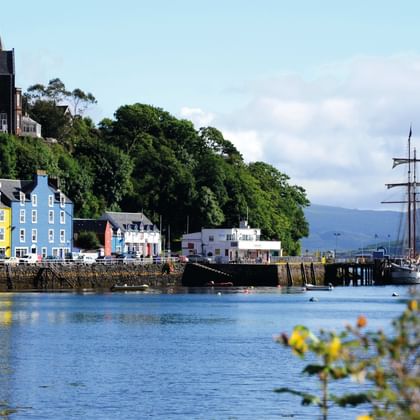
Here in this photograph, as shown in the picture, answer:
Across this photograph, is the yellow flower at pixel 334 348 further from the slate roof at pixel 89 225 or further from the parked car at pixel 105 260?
the slate roof at pixel 89 225

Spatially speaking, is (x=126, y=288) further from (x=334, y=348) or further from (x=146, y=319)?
(x=334, y=348)

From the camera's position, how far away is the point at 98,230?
130m

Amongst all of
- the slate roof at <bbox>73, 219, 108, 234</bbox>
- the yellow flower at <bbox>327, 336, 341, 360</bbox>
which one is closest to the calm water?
the yellow flower at <bbox>327, 336, 341, 360</bbox>

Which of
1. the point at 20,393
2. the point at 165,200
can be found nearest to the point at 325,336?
the point at 20,393

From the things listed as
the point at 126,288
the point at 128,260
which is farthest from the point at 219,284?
the point at 126,288

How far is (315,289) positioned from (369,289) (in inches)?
361

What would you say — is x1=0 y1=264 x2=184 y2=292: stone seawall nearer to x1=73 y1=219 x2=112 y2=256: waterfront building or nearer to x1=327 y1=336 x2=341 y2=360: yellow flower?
x1=73 y1=219 x2=112 y2=256: waterfront building

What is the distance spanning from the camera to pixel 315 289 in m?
125

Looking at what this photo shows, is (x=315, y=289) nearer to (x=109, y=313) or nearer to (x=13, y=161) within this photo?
(x=13, y=161)

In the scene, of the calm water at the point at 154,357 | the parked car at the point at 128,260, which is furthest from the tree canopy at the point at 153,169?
the calm water at the point at 154,357

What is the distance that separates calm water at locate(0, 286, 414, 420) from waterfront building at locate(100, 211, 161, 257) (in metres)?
37.3

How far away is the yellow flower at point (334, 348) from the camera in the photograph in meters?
11.0

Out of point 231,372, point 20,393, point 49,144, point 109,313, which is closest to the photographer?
point 20,393

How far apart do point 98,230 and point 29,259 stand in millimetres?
19721
